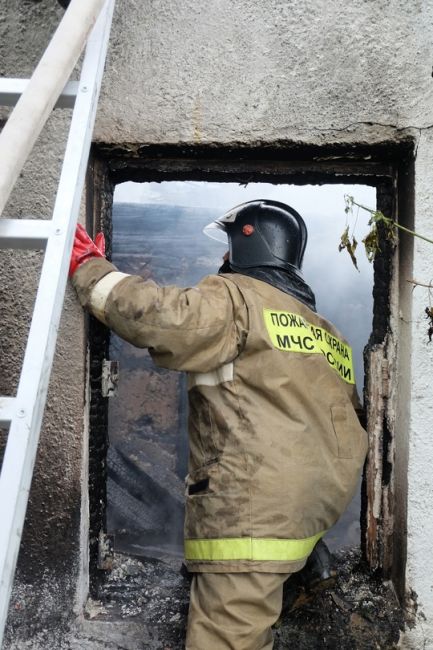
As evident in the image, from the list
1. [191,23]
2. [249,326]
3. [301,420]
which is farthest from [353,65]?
[301,420]

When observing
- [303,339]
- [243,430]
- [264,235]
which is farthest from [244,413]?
[264,235]

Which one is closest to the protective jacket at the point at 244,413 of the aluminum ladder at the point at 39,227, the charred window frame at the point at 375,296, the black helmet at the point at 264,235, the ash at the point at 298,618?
the black helmet at the point at 264,235

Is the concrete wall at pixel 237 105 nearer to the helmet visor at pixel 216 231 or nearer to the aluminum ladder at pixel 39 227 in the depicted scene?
the helmet visor at pixel 216 231

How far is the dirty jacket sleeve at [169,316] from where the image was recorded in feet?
7.50

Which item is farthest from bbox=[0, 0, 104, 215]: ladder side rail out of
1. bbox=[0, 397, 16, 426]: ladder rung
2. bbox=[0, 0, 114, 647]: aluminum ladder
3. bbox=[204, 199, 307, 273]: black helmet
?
bbox=[204, 199, 307, 273]: black helmet

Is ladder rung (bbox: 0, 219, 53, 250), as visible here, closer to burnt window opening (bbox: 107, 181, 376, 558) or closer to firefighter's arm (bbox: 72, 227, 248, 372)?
firefighter's arm (bbox: 72, 227, 248, 372)

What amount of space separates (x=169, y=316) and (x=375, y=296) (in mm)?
1055

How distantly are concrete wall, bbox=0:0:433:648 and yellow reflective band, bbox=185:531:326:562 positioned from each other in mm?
571

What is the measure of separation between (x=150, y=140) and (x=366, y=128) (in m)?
0.85

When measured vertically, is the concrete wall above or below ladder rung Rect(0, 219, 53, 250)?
above

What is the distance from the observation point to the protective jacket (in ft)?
7.59

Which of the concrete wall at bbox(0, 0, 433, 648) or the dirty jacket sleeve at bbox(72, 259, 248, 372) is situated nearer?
the dirty jacket sleeve at bbox(72, 259, 248, 372)

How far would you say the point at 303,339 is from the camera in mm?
2541

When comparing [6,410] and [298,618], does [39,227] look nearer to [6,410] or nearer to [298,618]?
[6,410]
